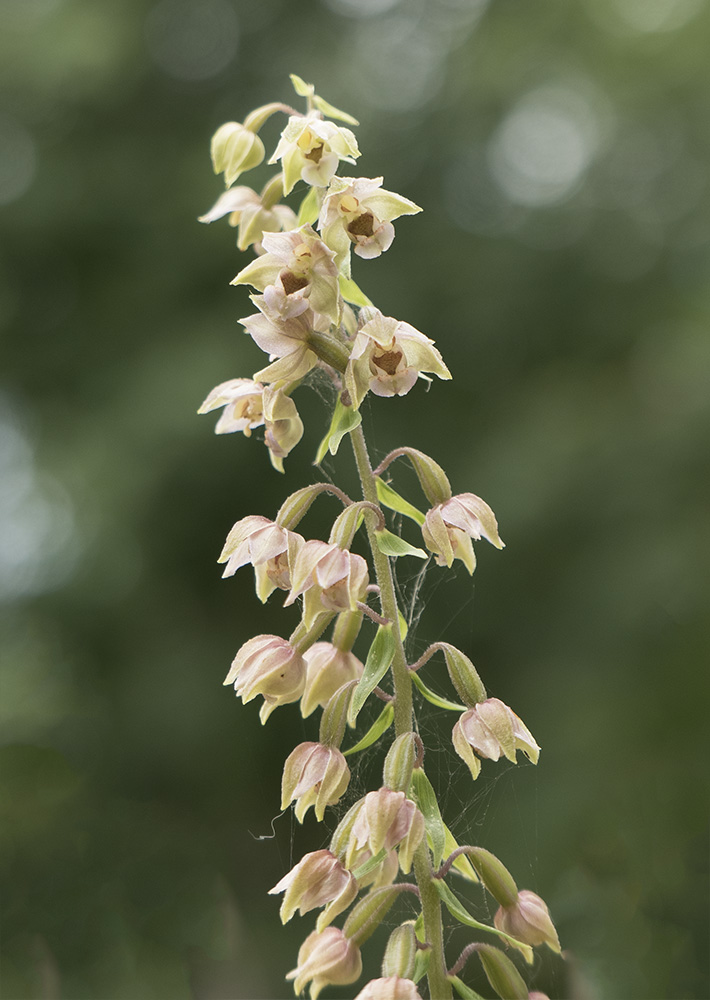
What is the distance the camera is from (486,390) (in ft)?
16.7

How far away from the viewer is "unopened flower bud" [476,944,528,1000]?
3.04ft

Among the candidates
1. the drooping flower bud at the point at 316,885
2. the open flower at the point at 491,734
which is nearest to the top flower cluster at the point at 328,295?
the open flower at the point at 491,734

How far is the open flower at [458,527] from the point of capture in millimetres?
1000

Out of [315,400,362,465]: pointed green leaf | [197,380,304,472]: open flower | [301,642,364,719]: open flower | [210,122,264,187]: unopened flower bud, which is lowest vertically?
[301,642,364,719]: open flower

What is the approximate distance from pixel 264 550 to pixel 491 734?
0.95ft

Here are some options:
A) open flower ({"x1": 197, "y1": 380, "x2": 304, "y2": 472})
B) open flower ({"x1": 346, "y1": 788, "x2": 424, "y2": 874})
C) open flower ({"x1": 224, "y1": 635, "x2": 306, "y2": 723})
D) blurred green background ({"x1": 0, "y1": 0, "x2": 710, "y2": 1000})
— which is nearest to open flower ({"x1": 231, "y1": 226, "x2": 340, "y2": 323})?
open flower ({"x1": 197, "y1": 380, "x2": 304, "y2": 472})

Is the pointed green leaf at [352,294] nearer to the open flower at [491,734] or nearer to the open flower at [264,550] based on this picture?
the open flower at [264,550]

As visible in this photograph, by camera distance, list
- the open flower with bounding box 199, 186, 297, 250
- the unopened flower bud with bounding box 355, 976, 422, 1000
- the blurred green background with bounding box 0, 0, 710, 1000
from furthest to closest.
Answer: the blurred green background with bounding box 0, 0, 710, 1000
the open flower with bounding box 199, 186, 297, 250
the unopened flower bud with bounding box 355, 976, 422, 1000

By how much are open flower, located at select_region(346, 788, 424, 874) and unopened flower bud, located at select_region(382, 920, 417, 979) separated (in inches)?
2.8

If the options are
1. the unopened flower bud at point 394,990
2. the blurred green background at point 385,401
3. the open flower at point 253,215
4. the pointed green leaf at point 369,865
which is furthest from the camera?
the blurred green background at point 385,401

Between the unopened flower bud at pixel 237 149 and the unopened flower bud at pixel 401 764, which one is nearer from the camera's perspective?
the unopened flower bud at pixel 401 764

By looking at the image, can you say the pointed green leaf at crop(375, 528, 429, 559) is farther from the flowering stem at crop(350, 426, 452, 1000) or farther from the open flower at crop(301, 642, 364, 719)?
the open flower at crop(301, 642, 364, 719)

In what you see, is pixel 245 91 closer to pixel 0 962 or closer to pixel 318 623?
pixel 0 962

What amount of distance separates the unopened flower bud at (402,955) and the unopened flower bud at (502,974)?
8 cm
